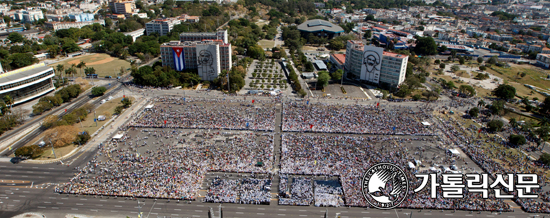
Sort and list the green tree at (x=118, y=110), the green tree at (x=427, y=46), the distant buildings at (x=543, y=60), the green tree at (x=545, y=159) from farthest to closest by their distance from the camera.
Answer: the green tree at (x=427, y=46), the distant buildings at (x=543, y=60), the green tree at (x=118, y=110), the green tree at (x=545, y=159)

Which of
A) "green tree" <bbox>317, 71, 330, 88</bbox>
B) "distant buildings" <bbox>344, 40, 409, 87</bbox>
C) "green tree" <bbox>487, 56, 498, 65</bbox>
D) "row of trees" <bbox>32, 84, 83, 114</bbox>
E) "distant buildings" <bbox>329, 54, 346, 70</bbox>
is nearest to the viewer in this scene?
"row of trees" <bbox>32, 84, 83, 114</bbox>

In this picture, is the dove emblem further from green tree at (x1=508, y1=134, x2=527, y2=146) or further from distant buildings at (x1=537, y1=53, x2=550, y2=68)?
distant buildings at (x1=537, y1=53, x2=550, y2=68)

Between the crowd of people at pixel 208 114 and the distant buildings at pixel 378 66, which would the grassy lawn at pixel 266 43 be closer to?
the distant buildings at pixel 378 66

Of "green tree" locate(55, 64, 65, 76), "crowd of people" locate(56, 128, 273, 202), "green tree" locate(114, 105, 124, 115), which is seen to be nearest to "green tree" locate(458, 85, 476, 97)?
"crowd of people" locate(56, 128, 273, 202)

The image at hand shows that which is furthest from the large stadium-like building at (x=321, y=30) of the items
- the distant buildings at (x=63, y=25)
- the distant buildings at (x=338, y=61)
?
the distant buildings at (x=63, y=25)

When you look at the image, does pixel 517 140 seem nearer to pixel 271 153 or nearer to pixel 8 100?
pixel 271 153

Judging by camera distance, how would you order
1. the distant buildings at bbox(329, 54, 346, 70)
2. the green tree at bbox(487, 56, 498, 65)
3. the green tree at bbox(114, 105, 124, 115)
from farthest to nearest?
the green tree at bbox(487, 56, 498, 65) < the distant buildings at bbox(329, 54, 346, 70) < the green tree at bbox(114, 105, 124, 115)

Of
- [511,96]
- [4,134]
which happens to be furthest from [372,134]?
[4,134]
